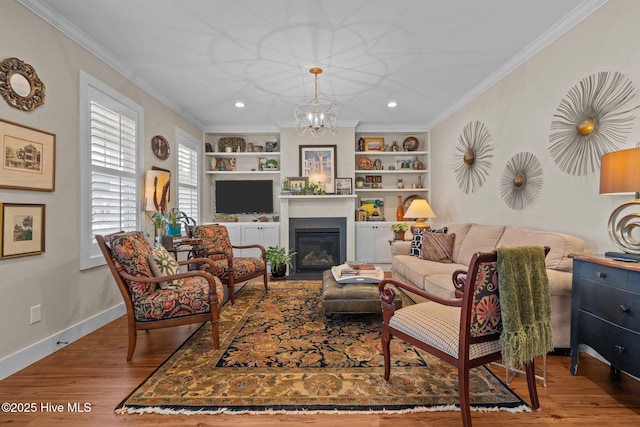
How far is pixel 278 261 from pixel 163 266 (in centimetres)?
256

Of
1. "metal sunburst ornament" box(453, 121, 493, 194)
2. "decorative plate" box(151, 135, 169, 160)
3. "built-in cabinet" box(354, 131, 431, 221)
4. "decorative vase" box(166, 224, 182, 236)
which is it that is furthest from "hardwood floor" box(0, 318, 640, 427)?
"built-in cabinet" box(354, 131, 431, 221)

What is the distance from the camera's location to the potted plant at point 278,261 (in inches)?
207

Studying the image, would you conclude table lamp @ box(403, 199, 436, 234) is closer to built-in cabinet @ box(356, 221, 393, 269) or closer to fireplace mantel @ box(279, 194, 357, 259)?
built-in cabinet @ box(356, 221, 393, 269)

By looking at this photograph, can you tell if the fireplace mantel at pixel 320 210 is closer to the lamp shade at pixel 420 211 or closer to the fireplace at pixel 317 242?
the fireplace at pixel 317 242

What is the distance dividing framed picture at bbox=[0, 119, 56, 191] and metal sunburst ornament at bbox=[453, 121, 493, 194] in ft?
14.9

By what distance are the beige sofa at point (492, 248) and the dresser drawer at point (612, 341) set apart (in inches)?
10.7

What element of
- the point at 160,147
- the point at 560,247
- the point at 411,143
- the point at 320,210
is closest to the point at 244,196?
the point at 320,210

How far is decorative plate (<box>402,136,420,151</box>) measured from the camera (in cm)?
617

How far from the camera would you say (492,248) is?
3.46 metres

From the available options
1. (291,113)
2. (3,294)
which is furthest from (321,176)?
(3,294)

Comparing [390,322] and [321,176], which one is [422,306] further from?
[321,176]

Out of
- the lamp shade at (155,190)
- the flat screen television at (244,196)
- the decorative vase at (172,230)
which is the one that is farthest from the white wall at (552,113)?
the lamp shade at (155,190)

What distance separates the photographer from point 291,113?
17.4 feet

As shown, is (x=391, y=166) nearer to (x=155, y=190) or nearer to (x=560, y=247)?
(x=560, y=247)
